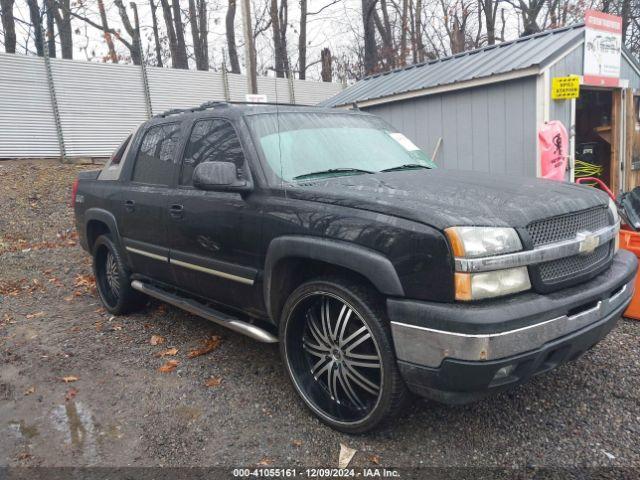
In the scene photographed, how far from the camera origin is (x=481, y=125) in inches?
315

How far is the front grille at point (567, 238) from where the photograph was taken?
256cm

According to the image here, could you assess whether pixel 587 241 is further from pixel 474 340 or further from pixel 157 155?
pixel 157 155

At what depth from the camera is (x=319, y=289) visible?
9.58 ft

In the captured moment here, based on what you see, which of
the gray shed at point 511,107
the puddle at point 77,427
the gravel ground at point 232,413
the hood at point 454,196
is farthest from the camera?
the gray shed at point 511,107

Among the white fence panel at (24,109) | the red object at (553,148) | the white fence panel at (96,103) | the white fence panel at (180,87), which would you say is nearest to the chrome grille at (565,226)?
the red object at (553,148)

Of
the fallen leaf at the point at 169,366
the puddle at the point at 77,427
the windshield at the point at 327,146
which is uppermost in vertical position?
the windshield at the point at 327,146

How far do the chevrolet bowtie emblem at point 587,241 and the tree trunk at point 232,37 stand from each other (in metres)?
23.9

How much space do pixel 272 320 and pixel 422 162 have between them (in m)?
1.69

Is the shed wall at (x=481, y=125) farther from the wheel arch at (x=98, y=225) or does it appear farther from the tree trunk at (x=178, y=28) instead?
the tree trunk at (x=178, y=28)

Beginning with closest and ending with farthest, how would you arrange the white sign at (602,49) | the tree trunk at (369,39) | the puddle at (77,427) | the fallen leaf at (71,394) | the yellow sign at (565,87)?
the puddle at (77,427), the fallen leaf at (71,394), the yellow sign at (565,87), the white sign at (602,49), the tree trunk at (369,39)

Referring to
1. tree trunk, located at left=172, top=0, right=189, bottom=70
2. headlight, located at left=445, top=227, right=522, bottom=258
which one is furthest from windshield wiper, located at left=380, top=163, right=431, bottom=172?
tree trunk, located at left=172, top=0, right=189, bottom=70

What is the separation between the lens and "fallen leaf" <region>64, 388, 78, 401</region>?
3.59 metres

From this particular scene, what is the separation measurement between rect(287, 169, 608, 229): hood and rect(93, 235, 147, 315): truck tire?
2.64m

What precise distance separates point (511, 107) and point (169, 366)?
6083 mm
